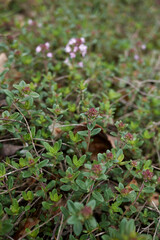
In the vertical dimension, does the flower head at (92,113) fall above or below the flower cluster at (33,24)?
below

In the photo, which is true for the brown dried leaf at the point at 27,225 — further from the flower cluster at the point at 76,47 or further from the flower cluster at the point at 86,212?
the flower cluster at the point at 76,47

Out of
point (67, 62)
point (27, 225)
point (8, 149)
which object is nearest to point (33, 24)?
point (67, 62)

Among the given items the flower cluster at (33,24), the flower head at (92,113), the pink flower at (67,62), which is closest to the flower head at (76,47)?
the pink flower at (67,62)

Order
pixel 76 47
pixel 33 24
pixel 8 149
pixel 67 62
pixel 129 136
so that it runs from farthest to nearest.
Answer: pixel 33 24 → pixel 67 62 → pixel 76 47 → pixel 8 149 → pixel 129 136

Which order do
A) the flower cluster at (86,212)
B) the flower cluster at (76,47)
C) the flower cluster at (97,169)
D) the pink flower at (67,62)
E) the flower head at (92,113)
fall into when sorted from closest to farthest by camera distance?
1. the flower cluster at (86,212)
2. the flower cluster at (97,169)
3. the flower head at (92,113)
4. the flower cluster at (76,47)
5. the pink flower at (67,62)

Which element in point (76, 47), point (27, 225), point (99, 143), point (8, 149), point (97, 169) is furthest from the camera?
point (76, 47)

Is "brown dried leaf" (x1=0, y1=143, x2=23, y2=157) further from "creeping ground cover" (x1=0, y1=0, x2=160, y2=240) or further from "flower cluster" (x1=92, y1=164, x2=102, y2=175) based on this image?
"flower cluster" (x1=92, y1=164, x2=102, y2=175)

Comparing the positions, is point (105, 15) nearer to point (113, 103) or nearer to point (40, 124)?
point (113, 103)

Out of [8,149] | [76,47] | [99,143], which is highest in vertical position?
[76,47]

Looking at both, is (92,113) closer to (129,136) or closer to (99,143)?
(129,136)
